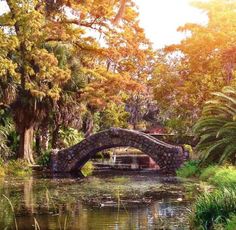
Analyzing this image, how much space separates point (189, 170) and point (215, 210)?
18358 millimetres

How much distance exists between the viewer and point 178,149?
35.8 metres

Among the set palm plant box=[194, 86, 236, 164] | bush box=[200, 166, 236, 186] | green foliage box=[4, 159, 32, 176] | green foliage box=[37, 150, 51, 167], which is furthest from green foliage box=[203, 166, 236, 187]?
green foliage box=[37, 150, 51, 167]

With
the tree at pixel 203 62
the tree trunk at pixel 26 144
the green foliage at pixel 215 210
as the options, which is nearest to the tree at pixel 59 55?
the tree trunk at pixel 26 144

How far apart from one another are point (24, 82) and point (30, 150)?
224 inches

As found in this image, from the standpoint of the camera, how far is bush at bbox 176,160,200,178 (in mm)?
31589

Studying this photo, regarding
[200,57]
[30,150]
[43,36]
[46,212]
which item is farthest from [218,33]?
[46,212]

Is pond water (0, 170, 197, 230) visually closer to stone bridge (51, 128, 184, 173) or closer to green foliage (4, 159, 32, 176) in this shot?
green foliage (4, 159, 32, 176)

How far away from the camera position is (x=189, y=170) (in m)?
32.4

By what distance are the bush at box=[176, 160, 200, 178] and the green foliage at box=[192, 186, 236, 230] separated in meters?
16.7

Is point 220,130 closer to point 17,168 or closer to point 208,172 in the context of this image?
point 208,172

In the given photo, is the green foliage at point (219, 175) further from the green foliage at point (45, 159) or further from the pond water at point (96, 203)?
the green foliage at point (45, 159)

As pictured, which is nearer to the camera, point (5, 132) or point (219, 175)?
point (219, 175)

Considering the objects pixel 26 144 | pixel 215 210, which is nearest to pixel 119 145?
pixel 26 144

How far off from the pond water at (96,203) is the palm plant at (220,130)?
2.47m
